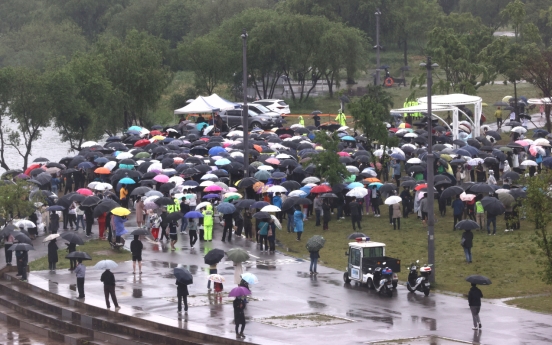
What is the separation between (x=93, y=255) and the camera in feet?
111

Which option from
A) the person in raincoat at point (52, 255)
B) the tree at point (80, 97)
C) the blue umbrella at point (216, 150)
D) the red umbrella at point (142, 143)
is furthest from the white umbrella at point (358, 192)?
the tree at point (80, 97)

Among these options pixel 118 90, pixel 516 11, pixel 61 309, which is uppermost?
pixel 516 11

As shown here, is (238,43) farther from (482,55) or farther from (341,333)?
(341,333)

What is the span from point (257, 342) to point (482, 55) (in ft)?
140

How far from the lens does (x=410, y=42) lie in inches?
3939

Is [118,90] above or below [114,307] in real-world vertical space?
above

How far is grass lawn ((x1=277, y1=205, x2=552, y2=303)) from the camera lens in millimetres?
29219

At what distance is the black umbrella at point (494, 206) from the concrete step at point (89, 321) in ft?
44.4

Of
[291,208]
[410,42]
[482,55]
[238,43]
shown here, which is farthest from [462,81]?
[410,42]

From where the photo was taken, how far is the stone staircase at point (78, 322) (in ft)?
79.6

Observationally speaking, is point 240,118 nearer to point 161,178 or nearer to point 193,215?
point 161,178

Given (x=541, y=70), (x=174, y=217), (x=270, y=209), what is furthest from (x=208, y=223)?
(x=541, y=70)

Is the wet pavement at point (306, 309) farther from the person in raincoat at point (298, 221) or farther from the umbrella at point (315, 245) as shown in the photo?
the person in raincoat at point (298, 221)

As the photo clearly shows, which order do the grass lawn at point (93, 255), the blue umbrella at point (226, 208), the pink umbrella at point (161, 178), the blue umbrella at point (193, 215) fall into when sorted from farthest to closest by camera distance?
the pink umbrella at point (161, 178)
the blue umbrella at point (226, 208)
the blue umbrella at point (193, 215)
the grass lawn at point (93, 255)
